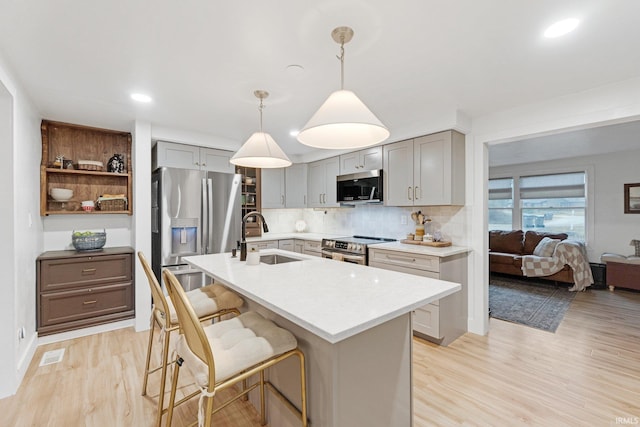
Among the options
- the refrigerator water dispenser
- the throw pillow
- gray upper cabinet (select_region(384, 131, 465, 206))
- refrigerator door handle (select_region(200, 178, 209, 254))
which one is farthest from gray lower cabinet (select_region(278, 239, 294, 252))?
the throw pillow

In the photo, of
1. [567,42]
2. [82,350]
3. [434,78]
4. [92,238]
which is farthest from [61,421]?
[567,42]

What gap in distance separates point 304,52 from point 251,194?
3122mm

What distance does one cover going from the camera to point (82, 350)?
284cm

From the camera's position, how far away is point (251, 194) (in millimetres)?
4727

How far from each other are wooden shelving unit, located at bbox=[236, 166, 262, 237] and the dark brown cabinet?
5.61 ft

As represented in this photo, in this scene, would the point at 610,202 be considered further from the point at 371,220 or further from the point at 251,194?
the point at 251,194

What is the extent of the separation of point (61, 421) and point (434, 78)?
3472 millimetres

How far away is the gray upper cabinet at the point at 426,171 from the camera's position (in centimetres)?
309

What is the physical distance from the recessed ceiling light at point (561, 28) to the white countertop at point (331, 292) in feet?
4.99

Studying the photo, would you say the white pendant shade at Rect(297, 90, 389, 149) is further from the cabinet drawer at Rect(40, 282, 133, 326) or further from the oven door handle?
the cabinet drawer at Rect(40, 282, 133, 326)

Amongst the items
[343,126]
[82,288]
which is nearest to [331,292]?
[343,126]

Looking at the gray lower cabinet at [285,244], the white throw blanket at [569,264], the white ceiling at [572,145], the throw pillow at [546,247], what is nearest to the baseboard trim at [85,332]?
the gray lower cabinet at [285,244]

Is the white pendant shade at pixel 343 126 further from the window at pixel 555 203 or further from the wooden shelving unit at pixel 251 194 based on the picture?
the window at pixel 555 203

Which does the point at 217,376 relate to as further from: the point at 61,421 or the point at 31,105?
the point at 31,105
